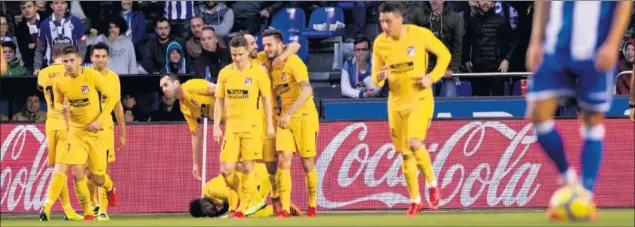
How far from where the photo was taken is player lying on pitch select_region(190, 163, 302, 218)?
1858cm

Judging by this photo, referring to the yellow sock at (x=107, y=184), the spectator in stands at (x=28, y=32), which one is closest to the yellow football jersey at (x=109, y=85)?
the yellow sock at (x=107, y=184)

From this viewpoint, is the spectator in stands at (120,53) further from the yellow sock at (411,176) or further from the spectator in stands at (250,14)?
the yellow sock at (411,176)

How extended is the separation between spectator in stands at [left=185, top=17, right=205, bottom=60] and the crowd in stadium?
2cm

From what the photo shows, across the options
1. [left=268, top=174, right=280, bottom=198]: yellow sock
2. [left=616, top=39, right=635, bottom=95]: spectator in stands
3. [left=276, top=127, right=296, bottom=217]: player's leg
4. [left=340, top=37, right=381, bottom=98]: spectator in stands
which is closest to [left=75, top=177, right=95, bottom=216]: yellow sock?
[left=268, top=174, right=280, bottom=198]: yellow sock

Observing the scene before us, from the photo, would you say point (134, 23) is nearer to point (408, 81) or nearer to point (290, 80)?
point (290, 80)

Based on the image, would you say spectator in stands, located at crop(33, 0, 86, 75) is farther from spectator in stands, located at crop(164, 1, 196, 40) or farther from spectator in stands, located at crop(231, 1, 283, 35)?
spectator in stands, located at crop(231, 1, 283, 35)

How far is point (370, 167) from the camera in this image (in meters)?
21.3

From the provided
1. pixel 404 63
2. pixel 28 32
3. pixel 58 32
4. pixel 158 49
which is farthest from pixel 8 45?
pixel 404 63

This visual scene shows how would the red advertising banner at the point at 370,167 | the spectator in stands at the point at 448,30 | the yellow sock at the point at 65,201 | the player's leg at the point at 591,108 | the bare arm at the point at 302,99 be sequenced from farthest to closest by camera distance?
the spectator in stands at the point at 448,30 < the red advertising banner at the point at 370,167 < the yellow sock at the point at 65,201 < the bare arm at the point at 302,99 < the player's leg at the point at 591,108

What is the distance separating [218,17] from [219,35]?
0.36 metres

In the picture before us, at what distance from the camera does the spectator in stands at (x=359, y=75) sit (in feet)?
72.6

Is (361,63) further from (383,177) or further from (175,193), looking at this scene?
(175,193)

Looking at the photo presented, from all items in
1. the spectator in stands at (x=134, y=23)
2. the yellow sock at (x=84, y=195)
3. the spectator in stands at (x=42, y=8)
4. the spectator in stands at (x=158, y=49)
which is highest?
the spectator in stands at (x=42, y=8)

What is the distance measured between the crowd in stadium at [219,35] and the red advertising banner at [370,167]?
1.03m
